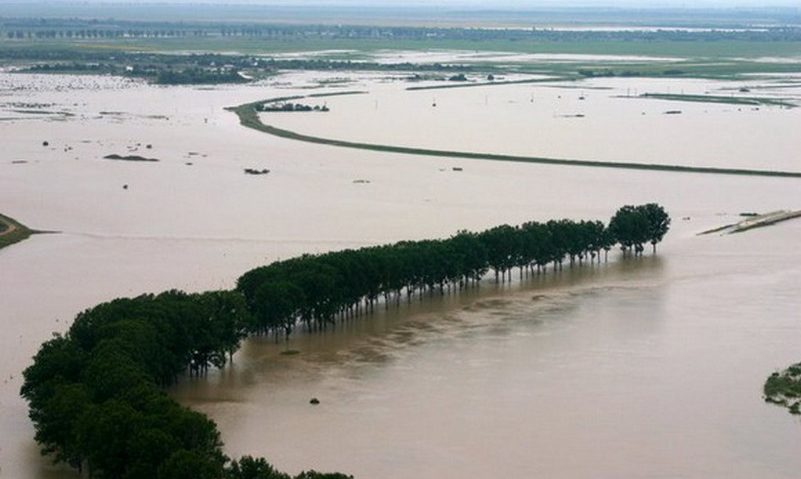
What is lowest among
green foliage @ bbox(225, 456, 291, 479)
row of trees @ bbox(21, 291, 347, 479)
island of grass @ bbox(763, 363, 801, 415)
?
island of grass @ bbox(763, 363, 801, 415)

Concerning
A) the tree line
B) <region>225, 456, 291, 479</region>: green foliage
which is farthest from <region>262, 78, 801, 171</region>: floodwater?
<region>225, 456, 291, 479</region>: green foliage

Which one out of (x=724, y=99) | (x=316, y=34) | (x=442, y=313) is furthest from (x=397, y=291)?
(x=316, y=34)

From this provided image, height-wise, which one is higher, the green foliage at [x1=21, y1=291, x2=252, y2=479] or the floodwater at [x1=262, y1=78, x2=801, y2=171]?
the floodwater at [x1=262, y1=78, x2=801, y2=171]

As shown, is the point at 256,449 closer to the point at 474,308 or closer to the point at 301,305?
the point at 301,305

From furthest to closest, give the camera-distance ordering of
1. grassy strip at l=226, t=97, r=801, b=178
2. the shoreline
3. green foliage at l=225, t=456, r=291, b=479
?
grassy strip at l=226, t=97, r=801, b=178
the shoreline
green foliage at l=225, t=456, r=291, b=479

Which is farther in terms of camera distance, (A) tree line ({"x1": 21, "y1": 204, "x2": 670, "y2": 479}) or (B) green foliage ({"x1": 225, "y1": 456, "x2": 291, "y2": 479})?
(A) tree line ({"x1": 21, "y1": 204, "x2": 670, "y2": 479})

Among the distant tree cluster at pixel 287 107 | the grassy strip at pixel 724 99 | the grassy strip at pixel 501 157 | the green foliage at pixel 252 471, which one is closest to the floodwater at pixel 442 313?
the grassy strip at pixel 501 157

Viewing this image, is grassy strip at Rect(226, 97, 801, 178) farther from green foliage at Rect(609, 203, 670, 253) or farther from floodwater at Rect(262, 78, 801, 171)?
green foliage at Rect(609, 203, 670, 253)
